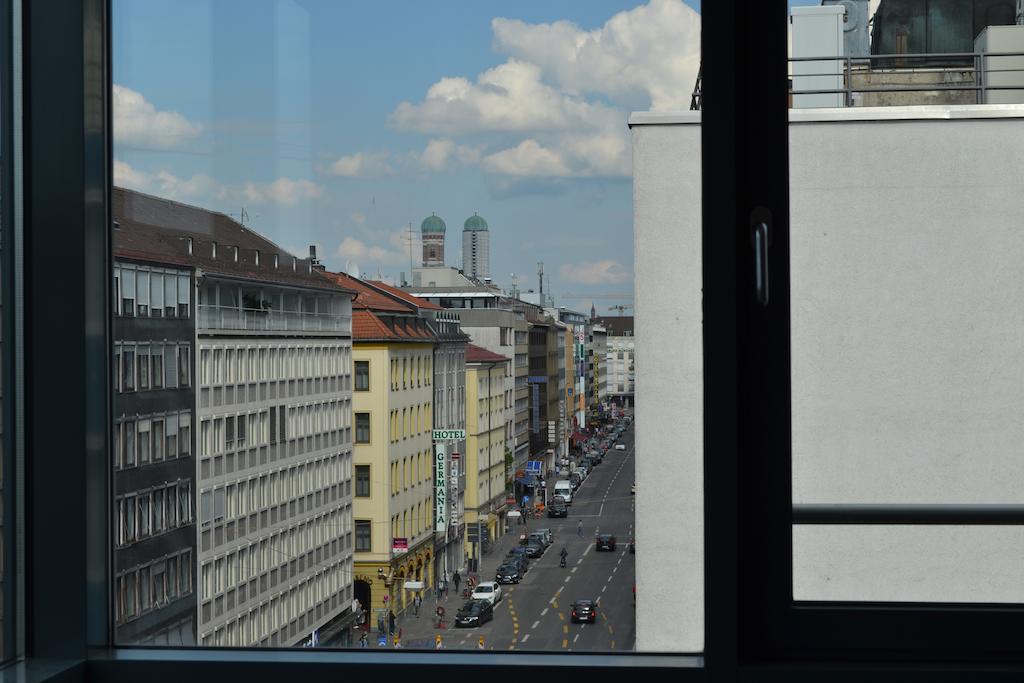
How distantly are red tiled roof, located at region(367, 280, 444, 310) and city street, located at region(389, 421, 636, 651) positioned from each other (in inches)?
15.5

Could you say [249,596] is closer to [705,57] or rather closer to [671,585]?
[671,585]

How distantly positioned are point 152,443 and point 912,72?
1.45m

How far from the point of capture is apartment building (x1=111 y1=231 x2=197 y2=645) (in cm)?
173

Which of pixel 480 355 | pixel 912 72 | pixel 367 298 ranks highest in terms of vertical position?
pixel 912 72

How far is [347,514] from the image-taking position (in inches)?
71.6

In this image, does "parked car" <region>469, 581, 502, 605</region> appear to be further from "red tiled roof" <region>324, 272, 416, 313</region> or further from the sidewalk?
"red tiled roof" <region>324, 272, 416, 313</region>

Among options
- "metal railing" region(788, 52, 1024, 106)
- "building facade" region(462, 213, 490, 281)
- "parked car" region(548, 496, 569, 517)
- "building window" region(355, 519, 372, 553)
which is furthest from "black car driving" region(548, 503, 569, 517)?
"metal railing" region(788, 52, 1024, 106)

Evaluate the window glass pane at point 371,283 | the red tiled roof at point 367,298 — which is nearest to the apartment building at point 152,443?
the window glass pane at point 371,283

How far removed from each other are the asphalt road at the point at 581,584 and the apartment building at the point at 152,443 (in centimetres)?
51

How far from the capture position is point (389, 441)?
1.84m

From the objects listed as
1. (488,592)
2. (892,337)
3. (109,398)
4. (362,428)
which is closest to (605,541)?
(488,592)

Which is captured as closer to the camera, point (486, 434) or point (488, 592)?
point (488, 592)

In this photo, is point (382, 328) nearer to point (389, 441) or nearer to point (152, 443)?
point (389, 441)

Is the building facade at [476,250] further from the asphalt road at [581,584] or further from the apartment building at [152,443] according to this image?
the apartment building at [152,443]
